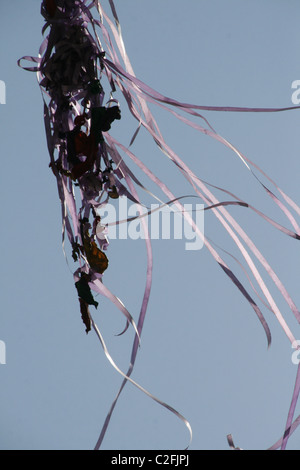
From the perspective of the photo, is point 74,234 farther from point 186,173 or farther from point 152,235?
point 152,235

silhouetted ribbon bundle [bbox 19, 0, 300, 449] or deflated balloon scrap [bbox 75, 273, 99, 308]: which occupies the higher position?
silhouetted ribbon bundle [bbox 19, 0, 300, 449]

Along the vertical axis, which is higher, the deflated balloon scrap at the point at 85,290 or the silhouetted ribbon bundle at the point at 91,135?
the silhouetted ribbon bundle at the point at 91,135

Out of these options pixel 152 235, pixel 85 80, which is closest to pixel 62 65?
pixel 85 80

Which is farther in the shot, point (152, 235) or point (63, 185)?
point (152, 235)

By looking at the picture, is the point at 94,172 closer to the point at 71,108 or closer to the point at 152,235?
the point at 71,108
